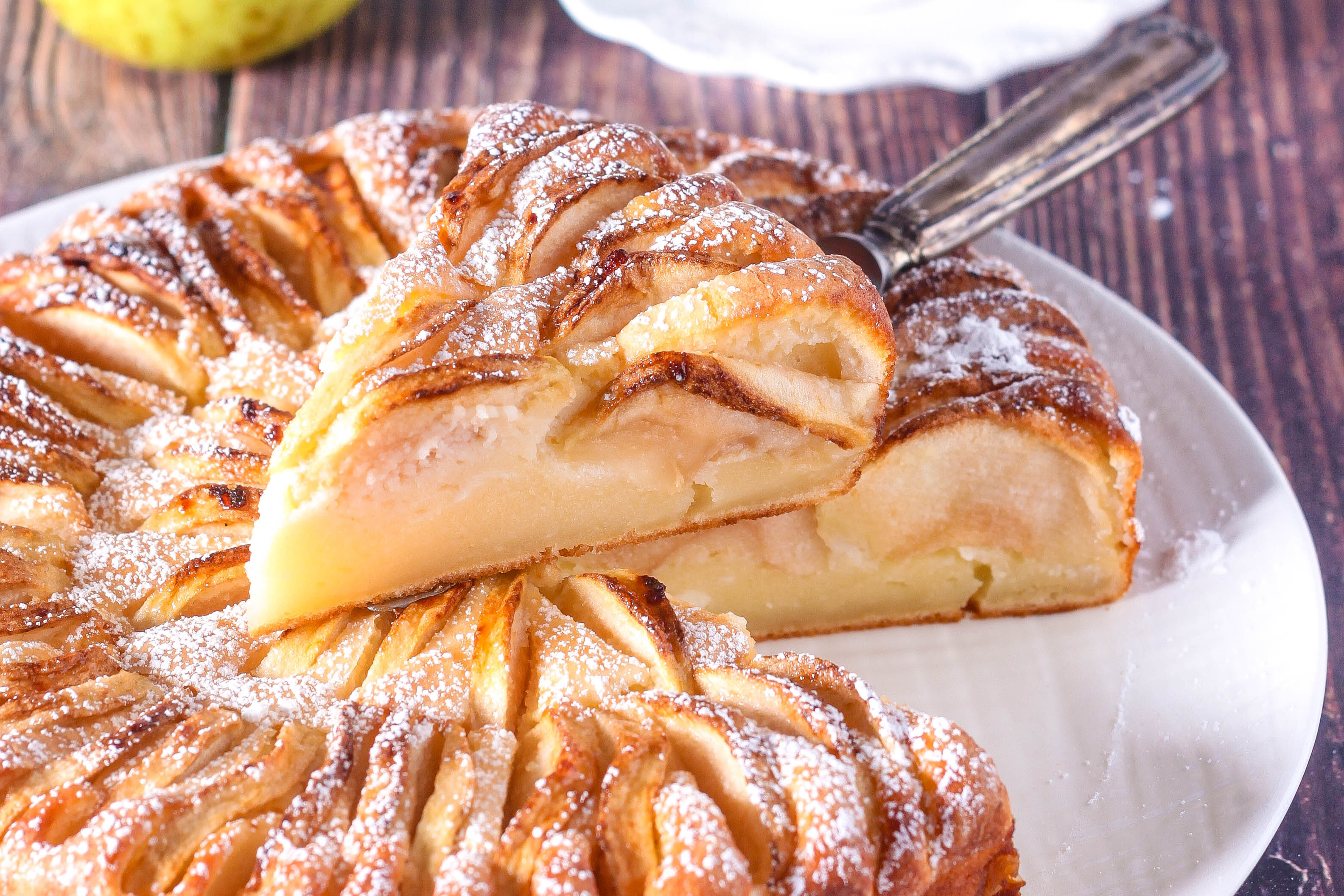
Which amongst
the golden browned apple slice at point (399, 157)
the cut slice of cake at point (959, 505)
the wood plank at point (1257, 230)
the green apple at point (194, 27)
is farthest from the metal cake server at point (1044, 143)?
the green apple at point (194, 27)

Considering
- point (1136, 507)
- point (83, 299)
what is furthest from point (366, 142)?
point (1136, 507)

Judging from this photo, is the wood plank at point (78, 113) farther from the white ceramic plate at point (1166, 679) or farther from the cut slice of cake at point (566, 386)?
the white ceramic plate at point (1166, 679)

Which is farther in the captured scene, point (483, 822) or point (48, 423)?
point (48, 423)

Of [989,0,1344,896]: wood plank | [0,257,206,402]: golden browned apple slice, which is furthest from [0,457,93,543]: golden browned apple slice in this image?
[989,0,1344,896]: wood plank

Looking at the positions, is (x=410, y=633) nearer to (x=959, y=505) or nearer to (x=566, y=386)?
A: (x=566, y=386)

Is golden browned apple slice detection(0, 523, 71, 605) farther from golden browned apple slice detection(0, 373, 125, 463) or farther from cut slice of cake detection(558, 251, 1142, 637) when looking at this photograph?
cut slice of cake detection(558, 251, 1142, 637)

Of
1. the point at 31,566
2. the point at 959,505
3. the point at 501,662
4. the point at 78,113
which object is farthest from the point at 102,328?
the point at 78,113

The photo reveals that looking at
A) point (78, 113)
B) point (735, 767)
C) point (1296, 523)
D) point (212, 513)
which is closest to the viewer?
point (735, 767)
